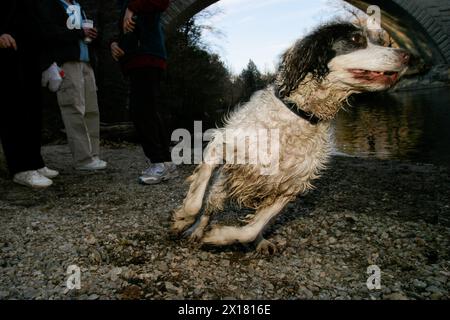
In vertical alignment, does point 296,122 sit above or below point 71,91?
below

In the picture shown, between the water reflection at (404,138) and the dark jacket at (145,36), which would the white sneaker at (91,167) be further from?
the water reflection at (404,138)

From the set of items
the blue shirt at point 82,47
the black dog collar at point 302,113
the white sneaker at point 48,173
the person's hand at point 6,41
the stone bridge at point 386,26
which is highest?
the stone bridge at point 386,26

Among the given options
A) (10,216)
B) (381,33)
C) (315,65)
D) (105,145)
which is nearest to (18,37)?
(10,216)

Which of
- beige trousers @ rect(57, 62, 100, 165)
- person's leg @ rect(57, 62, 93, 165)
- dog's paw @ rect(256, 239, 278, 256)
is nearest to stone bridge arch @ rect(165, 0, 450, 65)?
beige trousers @ rect(57, 62, 100, 165)

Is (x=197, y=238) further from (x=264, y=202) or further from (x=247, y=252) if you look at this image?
(x=264, y=202)

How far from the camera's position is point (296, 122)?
223 cm

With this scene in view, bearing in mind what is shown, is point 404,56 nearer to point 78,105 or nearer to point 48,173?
point 78,105

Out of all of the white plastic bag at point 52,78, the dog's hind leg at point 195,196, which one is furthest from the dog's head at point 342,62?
the white plastic bag at point 52,78

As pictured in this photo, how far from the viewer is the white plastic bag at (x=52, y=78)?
3.78 m

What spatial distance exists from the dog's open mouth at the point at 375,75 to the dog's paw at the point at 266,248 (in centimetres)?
125

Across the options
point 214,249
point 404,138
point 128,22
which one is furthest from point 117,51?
point 404,138

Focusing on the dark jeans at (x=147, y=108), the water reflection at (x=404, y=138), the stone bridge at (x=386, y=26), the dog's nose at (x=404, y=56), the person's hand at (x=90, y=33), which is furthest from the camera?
the stone bridge at (x=386, y=26)

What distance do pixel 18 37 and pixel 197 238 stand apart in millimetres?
2899
